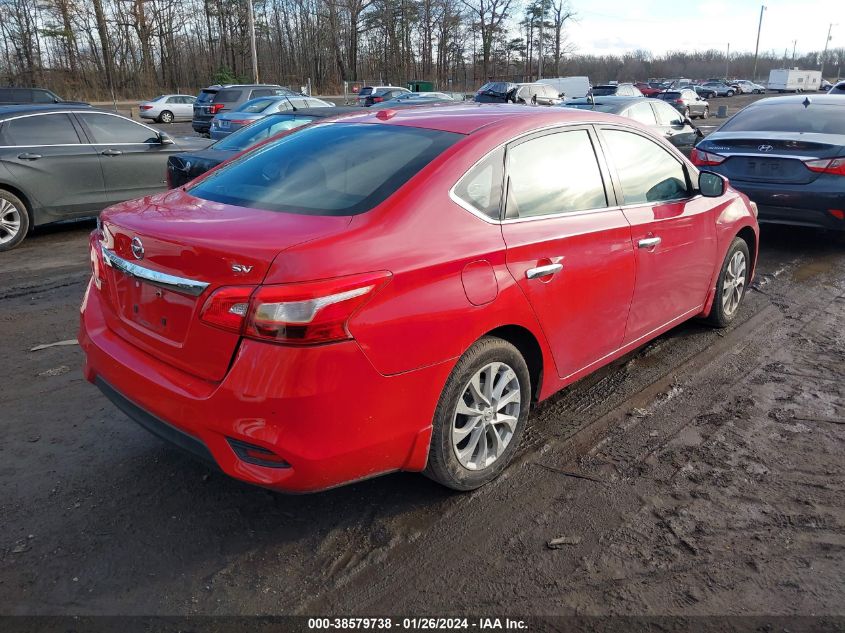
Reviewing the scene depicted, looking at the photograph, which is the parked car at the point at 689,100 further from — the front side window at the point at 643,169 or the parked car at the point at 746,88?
the parked car at the point at 746,88

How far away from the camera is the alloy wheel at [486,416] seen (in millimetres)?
2969

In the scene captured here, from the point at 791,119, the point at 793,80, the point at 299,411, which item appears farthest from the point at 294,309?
the point at 793,80

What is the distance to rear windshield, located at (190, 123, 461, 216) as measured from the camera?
2.89 meters

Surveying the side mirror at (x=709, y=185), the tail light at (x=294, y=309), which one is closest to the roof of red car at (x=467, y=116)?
the side mirror at (x=709, y=185)

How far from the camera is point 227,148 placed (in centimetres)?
838

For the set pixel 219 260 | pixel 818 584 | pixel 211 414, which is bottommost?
pixel 818 584

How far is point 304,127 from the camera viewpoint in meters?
3.86

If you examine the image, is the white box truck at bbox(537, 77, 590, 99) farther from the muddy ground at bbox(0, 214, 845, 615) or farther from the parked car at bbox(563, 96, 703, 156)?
the muddy ground at bbox(0, 214, 845, 615)

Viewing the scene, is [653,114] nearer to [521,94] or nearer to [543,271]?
[543,271]

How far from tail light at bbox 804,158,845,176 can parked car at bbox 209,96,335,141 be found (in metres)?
8.97

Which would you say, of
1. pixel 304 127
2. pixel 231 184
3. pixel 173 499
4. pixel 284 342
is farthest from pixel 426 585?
pixel 304 127

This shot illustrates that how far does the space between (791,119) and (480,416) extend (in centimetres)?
709

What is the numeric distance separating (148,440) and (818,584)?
314cm

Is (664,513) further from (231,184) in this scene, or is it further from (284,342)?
(231,184)
